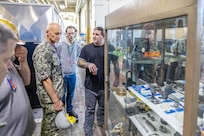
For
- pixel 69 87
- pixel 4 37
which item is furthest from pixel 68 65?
pixel 4 37

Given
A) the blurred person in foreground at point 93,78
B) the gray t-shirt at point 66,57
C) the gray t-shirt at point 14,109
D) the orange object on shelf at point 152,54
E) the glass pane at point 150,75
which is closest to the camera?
the glass pane at point 150,75

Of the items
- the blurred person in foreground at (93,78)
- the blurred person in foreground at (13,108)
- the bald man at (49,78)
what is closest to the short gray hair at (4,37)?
the blurred person in foreground at (13,108)

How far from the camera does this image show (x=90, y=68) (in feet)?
8.29

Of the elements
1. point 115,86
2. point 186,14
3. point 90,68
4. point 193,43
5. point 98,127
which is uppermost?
point 186,14

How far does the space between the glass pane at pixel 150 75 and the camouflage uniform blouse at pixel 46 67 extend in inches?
25.7

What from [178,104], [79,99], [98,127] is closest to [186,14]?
[178,104]

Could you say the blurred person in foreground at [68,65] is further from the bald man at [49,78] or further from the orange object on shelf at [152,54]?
the orange object on shelf at [152,54]

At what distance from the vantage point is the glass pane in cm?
102

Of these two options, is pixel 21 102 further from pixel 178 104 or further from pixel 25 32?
pixel 25 32

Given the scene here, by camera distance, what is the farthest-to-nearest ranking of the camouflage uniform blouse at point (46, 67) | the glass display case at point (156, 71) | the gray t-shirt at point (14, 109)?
1. the camouflage uniform blouse at point (46, 67)
2. the gray t-shirt at point (14, 109)
3. the glass display case at point (156, 71)

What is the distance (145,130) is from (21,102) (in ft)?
3.06

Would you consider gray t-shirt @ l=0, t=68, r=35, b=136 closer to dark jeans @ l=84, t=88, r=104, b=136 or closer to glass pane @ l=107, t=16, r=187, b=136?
glass pane @ l=107, t=16, r=187, b=136

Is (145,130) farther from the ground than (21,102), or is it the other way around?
(21,102)

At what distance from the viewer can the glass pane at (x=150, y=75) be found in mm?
1016
